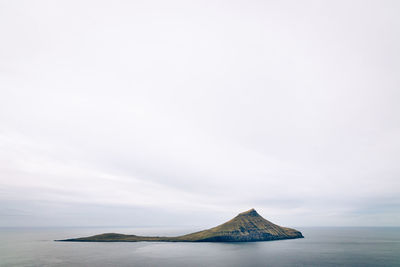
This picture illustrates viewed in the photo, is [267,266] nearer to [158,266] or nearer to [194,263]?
[194,263]

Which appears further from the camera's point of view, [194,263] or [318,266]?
[194,263]

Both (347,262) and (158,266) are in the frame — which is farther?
(347,262)

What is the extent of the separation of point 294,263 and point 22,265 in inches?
5561

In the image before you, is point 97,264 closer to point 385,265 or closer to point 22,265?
point 22,265

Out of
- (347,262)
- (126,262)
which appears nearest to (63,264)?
(126,262)

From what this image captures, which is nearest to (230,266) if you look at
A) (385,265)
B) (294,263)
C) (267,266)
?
(267,266)

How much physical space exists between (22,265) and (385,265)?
18560 cm

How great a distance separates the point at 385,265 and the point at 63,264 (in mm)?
166341

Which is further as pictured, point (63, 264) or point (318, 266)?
point (63, 264)

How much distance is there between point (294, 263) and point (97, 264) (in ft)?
339

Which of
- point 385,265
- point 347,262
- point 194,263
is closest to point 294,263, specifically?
point 347,262

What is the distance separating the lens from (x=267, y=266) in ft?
351

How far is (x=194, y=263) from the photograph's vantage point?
114 metres

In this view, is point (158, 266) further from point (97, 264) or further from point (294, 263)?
point (294, 263)
